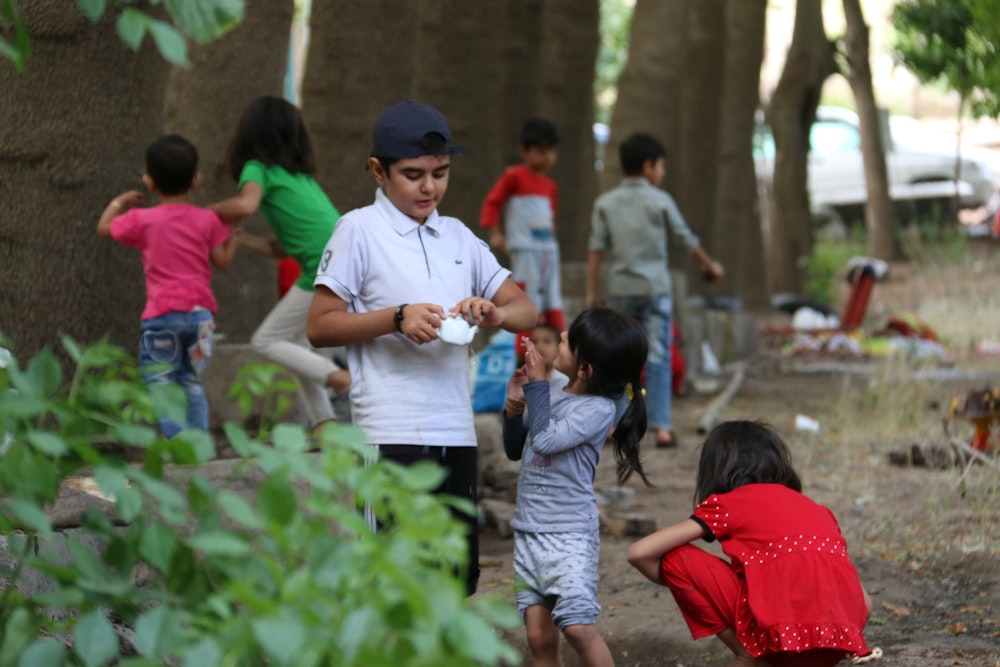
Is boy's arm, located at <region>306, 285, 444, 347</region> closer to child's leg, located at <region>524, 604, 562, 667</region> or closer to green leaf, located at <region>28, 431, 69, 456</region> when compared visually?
child's leg, located at <region>524, 604, 562, 667</region>

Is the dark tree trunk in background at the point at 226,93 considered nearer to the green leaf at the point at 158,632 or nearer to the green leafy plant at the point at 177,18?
the green leafy plant at the point at 177,18

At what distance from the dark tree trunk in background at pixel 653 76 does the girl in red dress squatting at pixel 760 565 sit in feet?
32.4

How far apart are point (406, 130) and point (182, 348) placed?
2.73 m

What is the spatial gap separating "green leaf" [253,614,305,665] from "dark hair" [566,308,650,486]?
2331 mm

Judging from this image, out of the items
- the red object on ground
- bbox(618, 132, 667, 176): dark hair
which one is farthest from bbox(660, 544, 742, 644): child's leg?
the red object on ground

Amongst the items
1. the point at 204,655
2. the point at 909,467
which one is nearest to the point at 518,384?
the point at 204,655

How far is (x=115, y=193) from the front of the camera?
638cm

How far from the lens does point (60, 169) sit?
619 cm

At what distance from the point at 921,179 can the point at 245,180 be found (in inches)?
927

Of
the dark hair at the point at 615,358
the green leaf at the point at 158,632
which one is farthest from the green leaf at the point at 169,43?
the dark hair at the point at 615,358

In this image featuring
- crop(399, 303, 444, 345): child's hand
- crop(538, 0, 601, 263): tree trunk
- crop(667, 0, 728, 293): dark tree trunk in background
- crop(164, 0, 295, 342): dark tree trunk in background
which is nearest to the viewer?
crop(399, 303, 444, 345): child's hand

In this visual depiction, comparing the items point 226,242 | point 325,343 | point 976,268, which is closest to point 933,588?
point 325,343

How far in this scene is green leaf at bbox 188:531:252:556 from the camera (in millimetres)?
2178

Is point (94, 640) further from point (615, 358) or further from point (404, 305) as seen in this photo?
point (615, 358)
